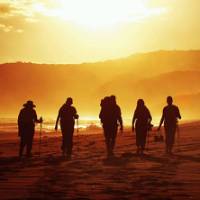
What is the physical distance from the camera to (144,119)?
21078 mm

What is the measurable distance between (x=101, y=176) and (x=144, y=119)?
6866 millimetres

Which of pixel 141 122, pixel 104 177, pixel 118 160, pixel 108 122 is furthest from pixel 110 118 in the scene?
pixel 104 177

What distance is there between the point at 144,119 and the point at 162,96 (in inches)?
5565

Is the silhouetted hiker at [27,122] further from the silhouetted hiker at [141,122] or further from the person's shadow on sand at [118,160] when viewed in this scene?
the silhouetted hiker at [141,122]

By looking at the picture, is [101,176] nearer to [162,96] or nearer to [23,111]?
[23,111]

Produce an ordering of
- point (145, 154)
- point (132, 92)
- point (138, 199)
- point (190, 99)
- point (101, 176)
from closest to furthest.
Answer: point (138, 199) → point (101, 176) → point (145, 154) → point (190, 99) → point (132, 92)

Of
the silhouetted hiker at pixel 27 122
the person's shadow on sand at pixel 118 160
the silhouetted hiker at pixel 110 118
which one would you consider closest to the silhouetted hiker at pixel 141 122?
the silhouetted hiker at pixel 110 118

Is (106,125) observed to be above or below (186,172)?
above

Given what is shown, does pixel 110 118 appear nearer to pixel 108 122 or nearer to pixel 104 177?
pixel 108 122

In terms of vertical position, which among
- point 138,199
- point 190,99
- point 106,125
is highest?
point 190,99

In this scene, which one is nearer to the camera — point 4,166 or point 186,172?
point 186,172

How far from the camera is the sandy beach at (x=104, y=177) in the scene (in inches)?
461

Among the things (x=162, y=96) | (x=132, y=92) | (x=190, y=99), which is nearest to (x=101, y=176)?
(x=190, y=99)

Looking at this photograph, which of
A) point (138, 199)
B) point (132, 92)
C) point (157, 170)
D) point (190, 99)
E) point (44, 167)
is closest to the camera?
point (138, 199)
